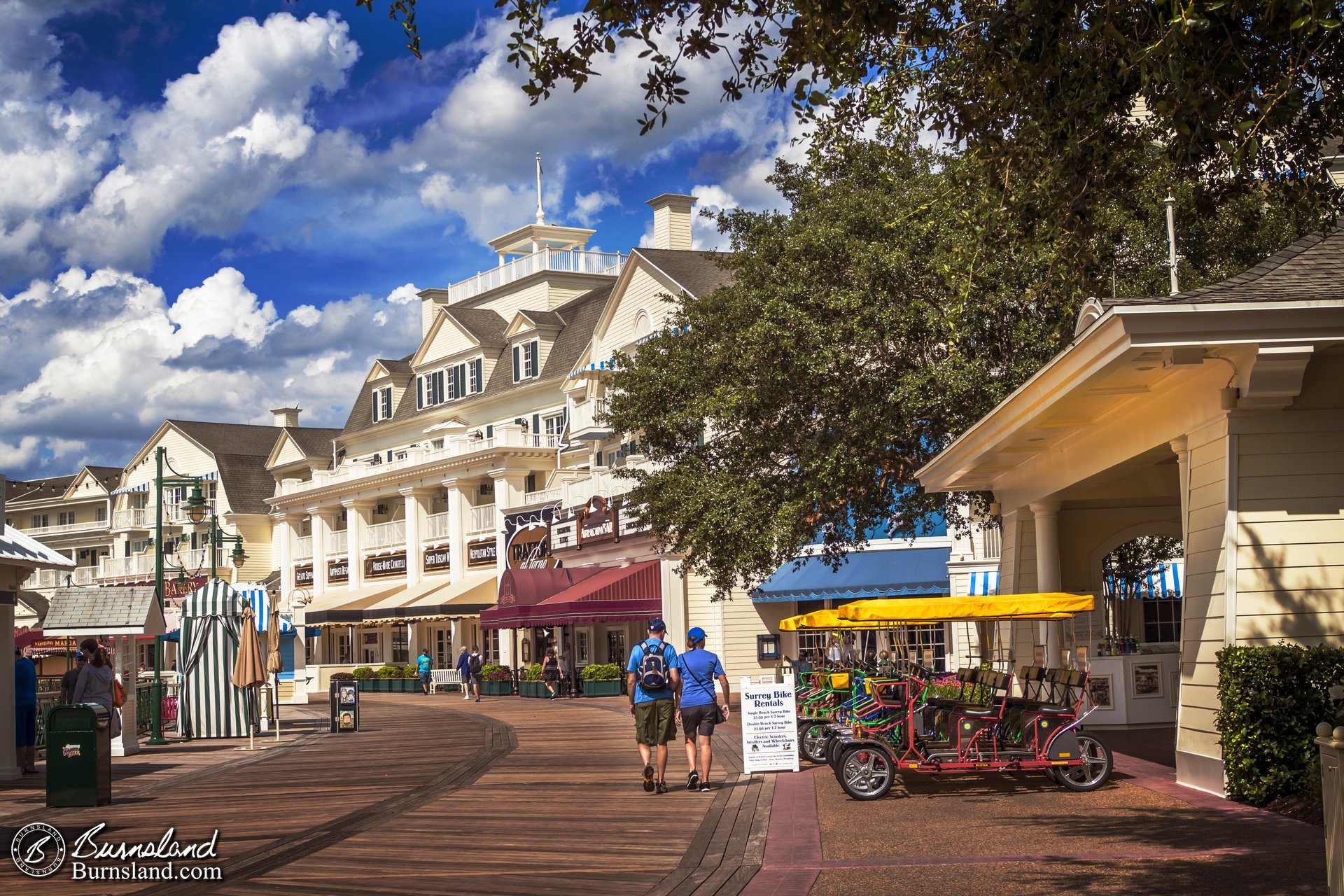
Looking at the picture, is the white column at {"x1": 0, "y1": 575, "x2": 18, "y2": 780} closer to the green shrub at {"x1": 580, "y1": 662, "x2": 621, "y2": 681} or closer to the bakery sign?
the green shrub at {"x1": 580, "y1": 662, "x2": 621, "y2": 681}

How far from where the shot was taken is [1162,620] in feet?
92.2

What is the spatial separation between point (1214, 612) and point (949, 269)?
372cm

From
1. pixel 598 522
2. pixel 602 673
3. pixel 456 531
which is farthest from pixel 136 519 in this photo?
pixel 602 673

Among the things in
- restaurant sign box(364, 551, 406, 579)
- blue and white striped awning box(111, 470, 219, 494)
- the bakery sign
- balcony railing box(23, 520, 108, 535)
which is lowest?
restaurant sign box(364, 551, 406, 579)

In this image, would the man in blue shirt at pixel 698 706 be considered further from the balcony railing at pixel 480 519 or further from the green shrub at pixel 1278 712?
the balcony railing at pixel 480 519

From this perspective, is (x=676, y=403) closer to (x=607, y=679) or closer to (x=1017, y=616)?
(x=1017, y=616)

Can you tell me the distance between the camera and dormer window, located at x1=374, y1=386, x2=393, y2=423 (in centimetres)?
6306

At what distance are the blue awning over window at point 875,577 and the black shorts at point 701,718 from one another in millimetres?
16902

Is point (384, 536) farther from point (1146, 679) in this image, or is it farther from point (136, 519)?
point (1146, 679)

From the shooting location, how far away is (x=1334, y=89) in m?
9.41

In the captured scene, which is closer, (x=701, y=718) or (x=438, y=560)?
(x=701, y=718)

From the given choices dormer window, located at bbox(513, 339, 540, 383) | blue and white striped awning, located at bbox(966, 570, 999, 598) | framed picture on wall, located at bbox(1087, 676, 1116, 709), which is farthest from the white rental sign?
dormer window, located at bbox(513, 339, 540, 383)

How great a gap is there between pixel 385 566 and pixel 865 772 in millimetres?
48337

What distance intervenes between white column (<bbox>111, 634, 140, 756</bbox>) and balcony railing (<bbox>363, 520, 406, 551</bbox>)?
3362 centimetres
